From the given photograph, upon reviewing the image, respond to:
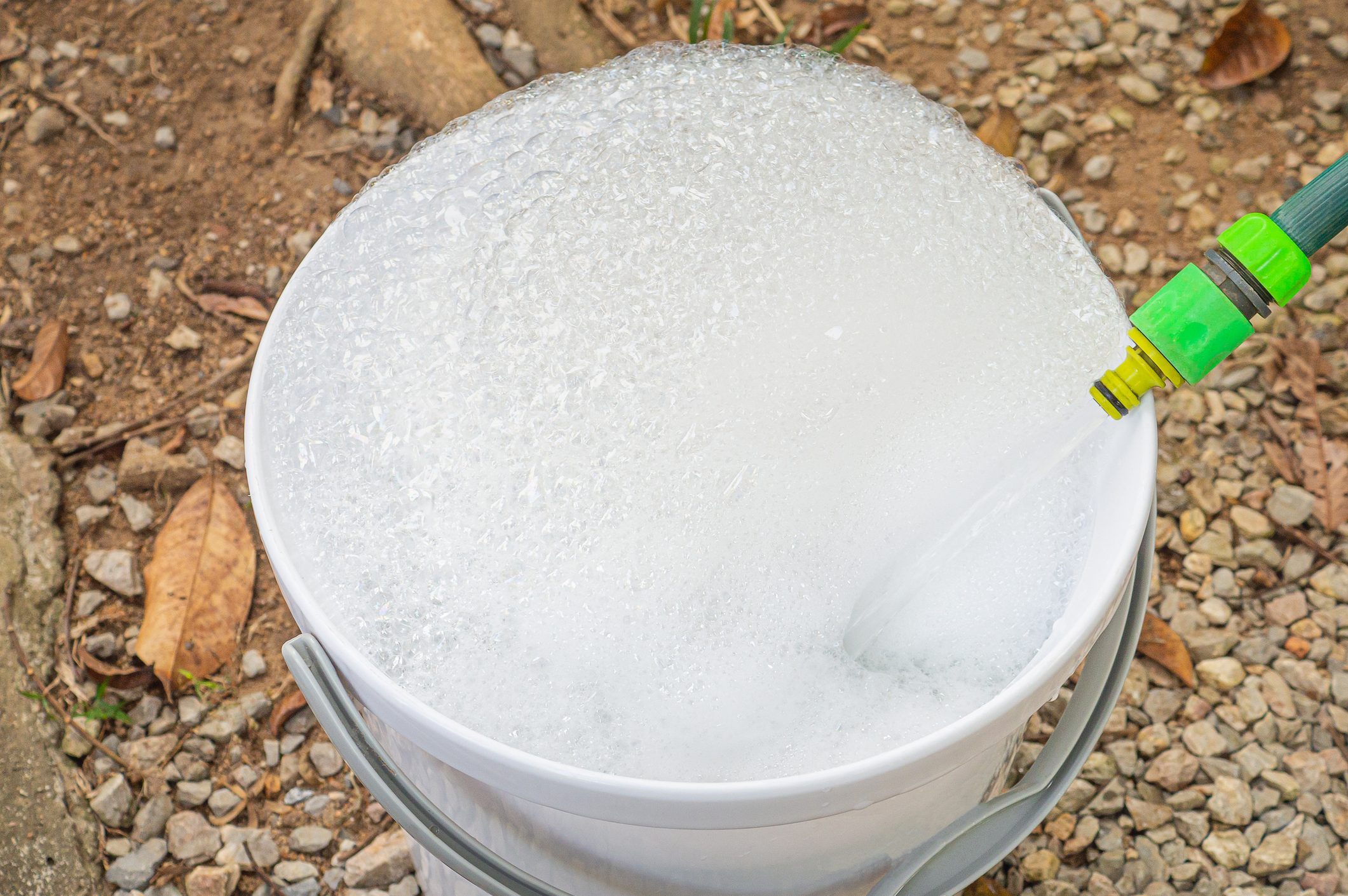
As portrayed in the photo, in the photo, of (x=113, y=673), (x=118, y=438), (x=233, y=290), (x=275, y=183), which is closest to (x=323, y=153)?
(x=275, y=183)

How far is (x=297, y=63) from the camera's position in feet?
5.68

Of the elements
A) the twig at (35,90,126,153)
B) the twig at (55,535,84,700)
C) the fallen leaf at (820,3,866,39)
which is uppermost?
the fallen leaf at (820,3,866,39)

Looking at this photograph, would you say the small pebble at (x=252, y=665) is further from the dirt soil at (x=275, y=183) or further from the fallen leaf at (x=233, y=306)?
the fallen leaf at (x=233, y=306)

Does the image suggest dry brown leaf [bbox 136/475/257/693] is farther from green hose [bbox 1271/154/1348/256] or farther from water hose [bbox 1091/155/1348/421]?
green hose [bbox 1271/154/1348/256]

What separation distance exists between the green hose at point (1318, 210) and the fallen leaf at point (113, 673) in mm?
1202

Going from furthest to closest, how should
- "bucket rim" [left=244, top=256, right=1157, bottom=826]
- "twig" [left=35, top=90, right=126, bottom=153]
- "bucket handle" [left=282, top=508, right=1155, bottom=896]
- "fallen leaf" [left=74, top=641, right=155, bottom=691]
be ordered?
"twig" [left=35, top=90, right=126, bottom=153] < "fallen leaf" [left=74, top=641, right=155, bottom=691] < "bucket handle" [left=282, top=508, right=1155, bottom=896] < "bucket rim" [left=244, top=256, right=1157, bottom=826]

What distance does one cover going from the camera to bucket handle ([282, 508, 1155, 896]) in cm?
71

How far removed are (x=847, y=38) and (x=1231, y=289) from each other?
3.64 feet

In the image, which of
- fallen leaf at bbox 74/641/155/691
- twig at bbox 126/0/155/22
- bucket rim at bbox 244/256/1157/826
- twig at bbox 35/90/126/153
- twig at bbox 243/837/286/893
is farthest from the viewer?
twig at bbox 126/0/155/22

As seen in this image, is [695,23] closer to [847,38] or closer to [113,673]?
[847,38]

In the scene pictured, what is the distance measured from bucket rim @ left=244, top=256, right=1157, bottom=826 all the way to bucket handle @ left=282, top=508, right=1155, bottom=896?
0.07 ft

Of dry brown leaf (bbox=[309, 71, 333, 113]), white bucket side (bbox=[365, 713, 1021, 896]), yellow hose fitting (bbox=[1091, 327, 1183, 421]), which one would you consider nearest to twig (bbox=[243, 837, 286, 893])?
white bucket side (bbox=[365, 713, 1021, 896])

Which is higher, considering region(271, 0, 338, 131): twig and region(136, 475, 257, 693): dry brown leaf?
region(271, 0, 338, 131): twig

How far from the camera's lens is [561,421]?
2.58ft
